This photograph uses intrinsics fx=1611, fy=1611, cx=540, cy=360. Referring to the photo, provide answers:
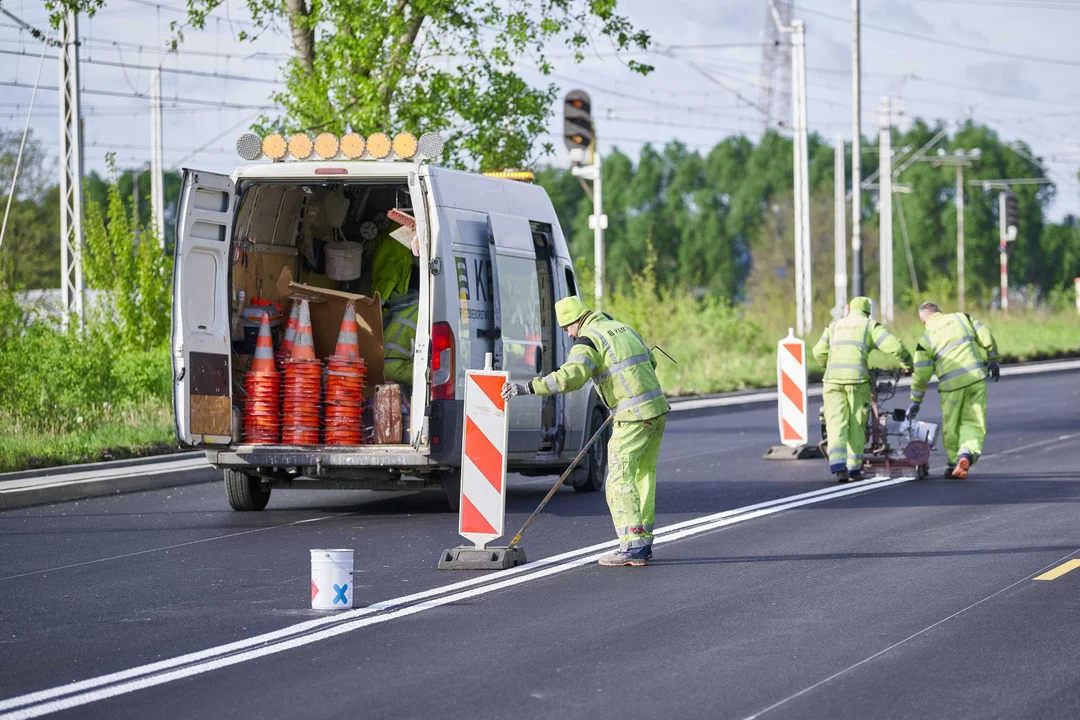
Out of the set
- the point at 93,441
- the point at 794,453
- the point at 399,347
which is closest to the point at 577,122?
the point at 794,453

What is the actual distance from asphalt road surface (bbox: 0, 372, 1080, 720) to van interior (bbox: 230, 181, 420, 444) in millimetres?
1416

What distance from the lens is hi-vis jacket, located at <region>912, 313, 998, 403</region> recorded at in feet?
50.7

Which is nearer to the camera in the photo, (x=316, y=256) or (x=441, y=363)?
(x=441, y=363)

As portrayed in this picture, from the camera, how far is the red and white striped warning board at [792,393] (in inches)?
685

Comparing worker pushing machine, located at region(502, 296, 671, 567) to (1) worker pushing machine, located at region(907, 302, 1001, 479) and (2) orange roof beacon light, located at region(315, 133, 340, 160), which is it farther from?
(1) worker pushing machine, located at region(907, 302, 1001, 479)

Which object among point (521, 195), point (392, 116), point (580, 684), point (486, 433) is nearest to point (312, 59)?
point (392, 116)

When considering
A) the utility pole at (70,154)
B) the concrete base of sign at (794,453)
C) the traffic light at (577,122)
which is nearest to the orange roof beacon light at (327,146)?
the concrete base of sign at (794,453)

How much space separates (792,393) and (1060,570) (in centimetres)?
790

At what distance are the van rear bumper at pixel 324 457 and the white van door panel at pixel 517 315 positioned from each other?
3.45ft

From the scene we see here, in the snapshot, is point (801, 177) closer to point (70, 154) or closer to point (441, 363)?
point (70, 154)

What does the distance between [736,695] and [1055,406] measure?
21.2 meters

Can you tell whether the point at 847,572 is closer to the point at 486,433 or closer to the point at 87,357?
the point at 486,433

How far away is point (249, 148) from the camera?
1231cm

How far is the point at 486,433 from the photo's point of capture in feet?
32.3
